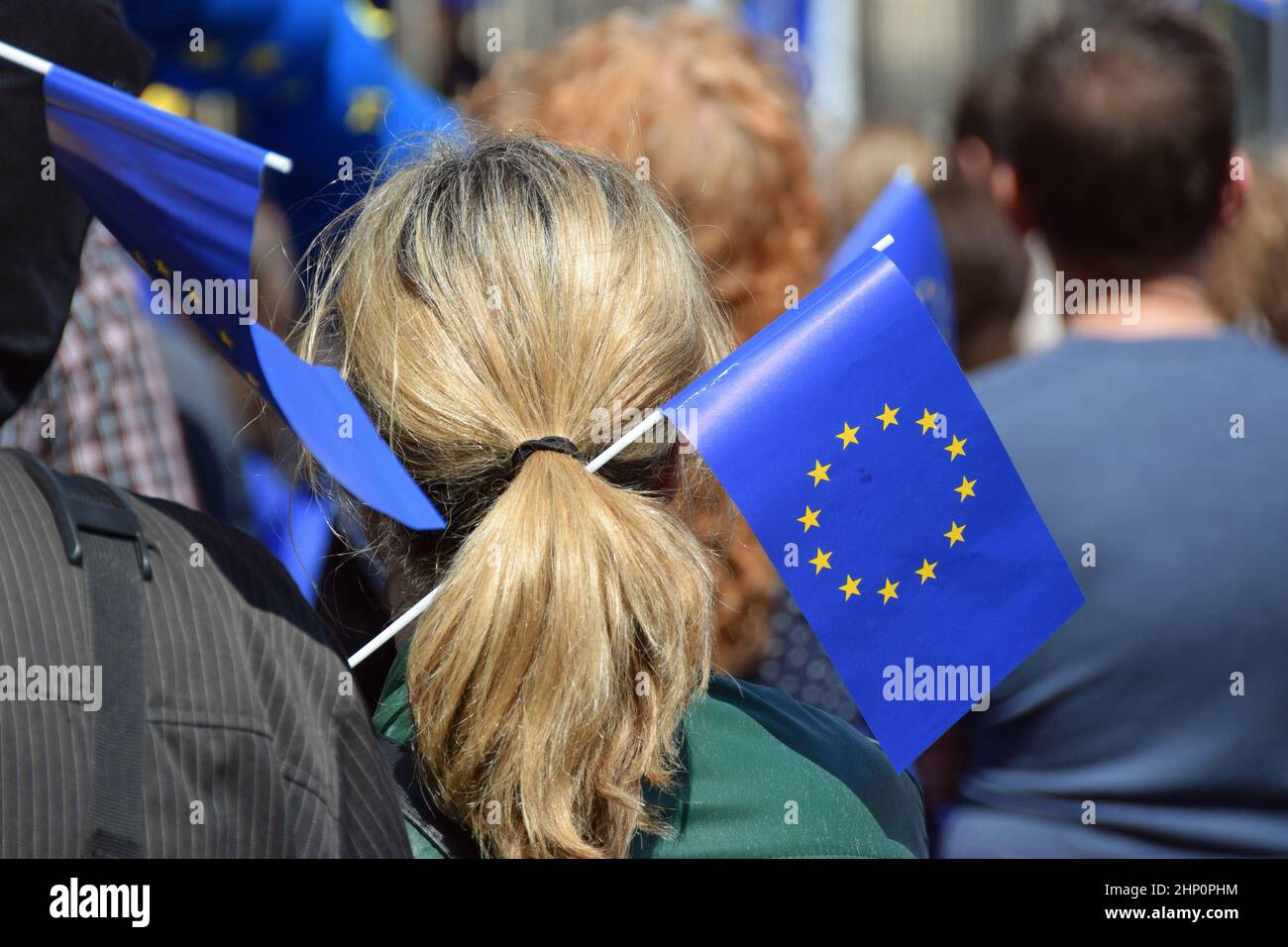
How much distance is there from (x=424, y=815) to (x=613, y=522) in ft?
1.06

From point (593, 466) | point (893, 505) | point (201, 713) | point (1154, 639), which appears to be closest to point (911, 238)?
point (1154, 639)

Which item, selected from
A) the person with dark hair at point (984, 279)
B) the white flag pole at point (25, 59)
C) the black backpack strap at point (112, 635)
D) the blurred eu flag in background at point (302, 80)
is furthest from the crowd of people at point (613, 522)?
the blurred eu flag in background at point (302, 80)

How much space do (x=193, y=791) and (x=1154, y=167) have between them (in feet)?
5.59

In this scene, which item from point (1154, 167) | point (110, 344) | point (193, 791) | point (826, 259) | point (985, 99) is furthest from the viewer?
point (985, 99)

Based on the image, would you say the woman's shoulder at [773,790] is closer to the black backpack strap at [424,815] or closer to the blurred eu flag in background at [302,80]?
the black backpack strap at [424,815]

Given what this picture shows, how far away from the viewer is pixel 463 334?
135cm

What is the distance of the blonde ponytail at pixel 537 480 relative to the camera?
127cm

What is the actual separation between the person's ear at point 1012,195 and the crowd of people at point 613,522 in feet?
0.04

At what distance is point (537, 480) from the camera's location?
4.29ft

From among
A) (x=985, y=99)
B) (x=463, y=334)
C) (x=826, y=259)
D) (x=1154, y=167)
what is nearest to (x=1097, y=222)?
(x=1154, y=167)

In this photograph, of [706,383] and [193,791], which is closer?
[193,791]

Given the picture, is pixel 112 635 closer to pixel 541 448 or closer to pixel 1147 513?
pixel 541 448

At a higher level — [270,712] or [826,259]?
[826,259]
